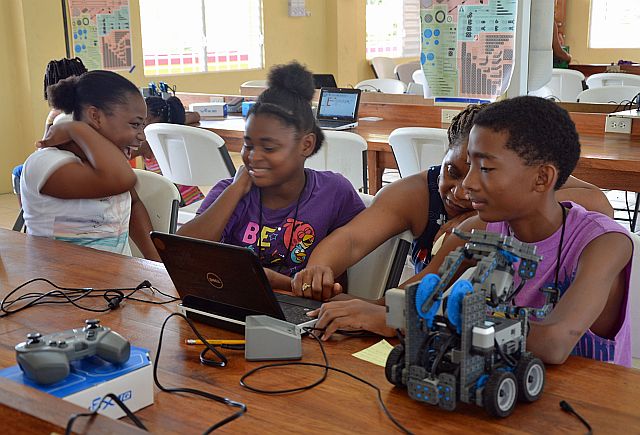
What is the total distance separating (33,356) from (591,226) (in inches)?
38.7

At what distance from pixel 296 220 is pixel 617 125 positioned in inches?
91.7

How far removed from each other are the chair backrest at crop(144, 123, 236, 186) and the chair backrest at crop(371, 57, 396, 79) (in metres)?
5.65

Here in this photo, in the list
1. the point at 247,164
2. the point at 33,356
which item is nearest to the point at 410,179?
the point at 247,164

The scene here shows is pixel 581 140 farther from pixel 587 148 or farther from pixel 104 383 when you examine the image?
pixel 104 383

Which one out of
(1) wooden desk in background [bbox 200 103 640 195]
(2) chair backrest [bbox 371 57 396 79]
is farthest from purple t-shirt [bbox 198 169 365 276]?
(2) chair backrest [bbox 371 57 396 79]

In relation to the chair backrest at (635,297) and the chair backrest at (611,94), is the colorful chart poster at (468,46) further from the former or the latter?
the chair backrest at (635,297)

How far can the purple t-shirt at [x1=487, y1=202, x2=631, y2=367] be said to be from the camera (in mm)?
1469

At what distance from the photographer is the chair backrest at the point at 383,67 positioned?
9453mm

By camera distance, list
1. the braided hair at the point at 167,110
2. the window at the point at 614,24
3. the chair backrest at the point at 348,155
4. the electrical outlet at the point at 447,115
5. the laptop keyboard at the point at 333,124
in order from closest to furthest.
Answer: the chair backrest at the point at 348,155
the electrical outlet at the point at 447,115
the laptop keyboard at the point at 333,124
the braided hair at the point at 167,110
the window at the point at 614,24

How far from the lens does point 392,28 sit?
10141 millimetres

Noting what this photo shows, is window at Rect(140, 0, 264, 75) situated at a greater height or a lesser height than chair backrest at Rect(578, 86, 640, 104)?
greater

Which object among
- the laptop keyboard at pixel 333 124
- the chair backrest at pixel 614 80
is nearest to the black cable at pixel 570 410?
the laptop keyboard at pixel 333 124

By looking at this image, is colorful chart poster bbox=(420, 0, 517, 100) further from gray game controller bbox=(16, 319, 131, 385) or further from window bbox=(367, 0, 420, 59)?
window bbox=(367, 0, 420, 59)

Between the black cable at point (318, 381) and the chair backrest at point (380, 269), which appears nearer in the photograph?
the black cable at point (318, 381)
